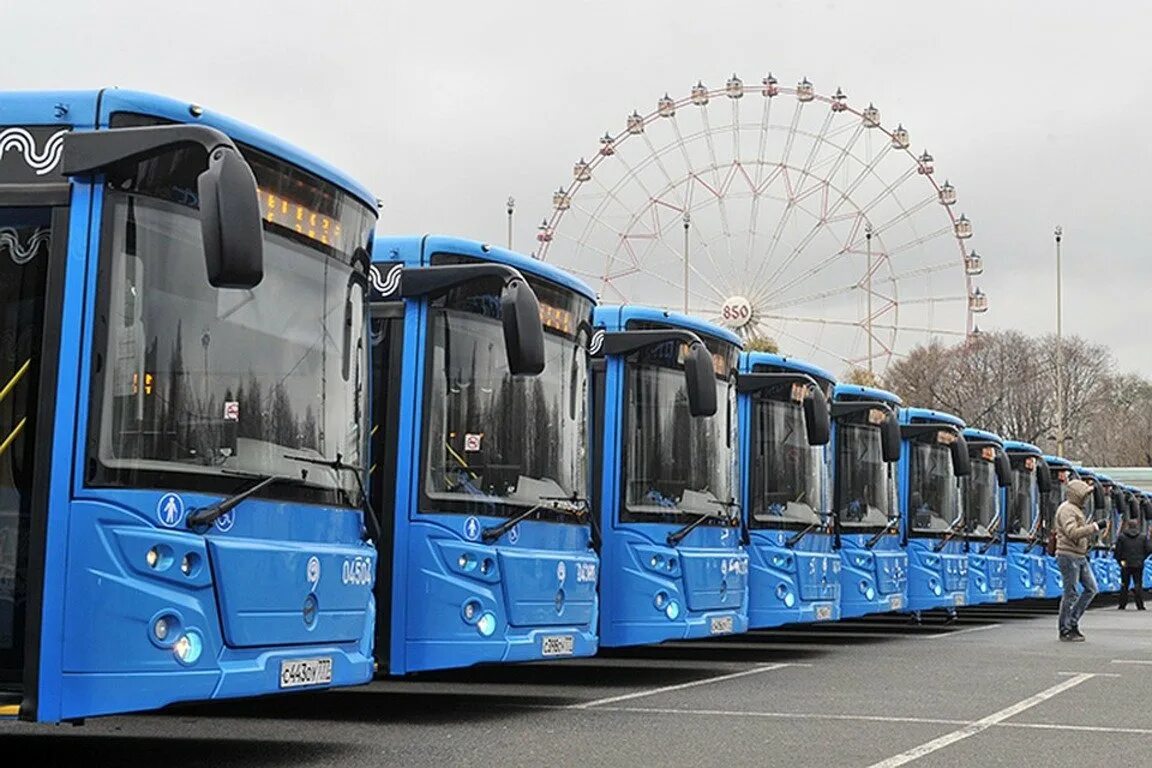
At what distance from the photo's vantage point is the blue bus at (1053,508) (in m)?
28.9

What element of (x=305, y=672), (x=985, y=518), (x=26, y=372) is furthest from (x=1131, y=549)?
(x=26, y=372)

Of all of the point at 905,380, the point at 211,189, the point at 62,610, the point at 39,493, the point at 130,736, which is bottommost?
the point at 130,736

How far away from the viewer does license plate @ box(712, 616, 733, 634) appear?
45.9 ft

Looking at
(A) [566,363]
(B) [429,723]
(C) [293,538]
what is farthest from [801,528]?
(C) [293,538]

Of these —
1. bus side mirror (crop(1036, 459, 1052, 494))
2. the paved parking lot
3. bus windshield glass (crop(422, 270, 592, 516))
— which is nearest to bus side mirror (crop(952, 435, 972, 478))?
the paved parking lot

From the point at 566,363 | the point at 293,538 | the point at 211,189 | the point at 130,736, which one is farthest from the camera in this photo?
the point at 566,363

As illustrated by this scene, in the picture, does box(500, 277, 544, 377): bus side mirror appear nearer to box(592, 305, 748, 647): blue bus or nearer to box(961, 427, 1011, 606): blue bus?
box(592, 305, 748, 647): blue bus

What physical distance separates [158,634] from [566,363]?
4841 millimetres

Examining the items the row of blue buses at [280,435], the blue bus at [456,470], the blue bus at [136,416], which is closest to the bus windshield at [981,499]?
the row of blue buses at [280,435]

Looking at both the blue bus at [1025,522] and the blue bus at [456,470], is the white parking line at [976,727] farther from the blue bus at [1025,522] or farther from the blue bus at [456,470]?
the blue bus at [1025,522]

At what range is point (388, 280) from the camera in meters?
10.6

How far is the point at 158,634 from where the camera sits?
7363 millimetres

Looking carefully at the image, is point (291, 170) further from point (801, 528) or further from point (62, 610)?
point (801, 528)

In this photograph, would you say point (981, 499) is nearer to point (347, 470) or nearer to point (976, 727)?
point (976, 727)
